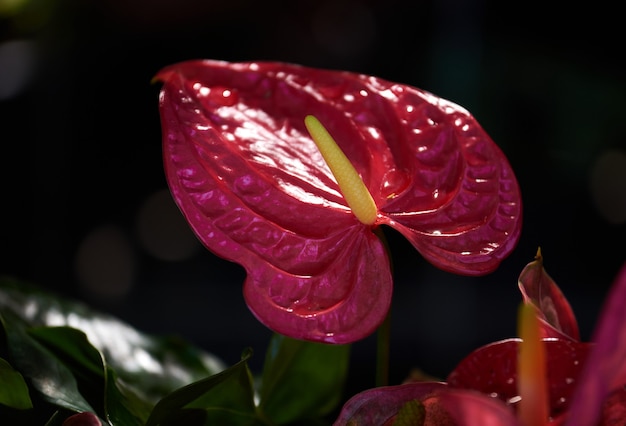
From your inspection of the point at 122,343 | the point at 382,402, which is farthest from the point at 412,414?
the point at 122,343

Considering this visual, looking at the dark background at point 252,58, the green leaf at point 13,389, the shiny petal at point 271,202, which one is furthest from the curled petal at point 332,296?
the dark background at point 252,58

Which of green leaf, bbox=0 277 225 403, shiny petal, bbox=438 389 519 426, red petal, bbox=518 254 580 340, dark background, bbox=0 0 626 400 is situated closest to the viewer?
shiny petal, bbox=438 389 519 426

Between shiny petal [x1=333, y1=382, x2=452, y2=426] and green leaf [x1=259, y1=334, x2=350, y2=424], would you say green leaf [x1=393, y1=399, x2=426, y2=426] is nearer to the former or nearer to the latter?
shiny petal [x1=333, y1=382, x2=452, y2=426]

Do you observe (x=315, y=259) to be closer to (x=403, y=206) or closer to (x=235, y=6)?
(x=403, y=206)

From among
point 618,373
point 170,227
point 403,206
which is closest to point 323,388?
point 403,206

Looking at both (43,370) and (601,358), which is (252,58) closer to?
(43,370)

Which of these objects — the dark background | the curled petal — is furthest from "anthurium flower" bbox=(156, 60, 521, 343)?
the dark background
